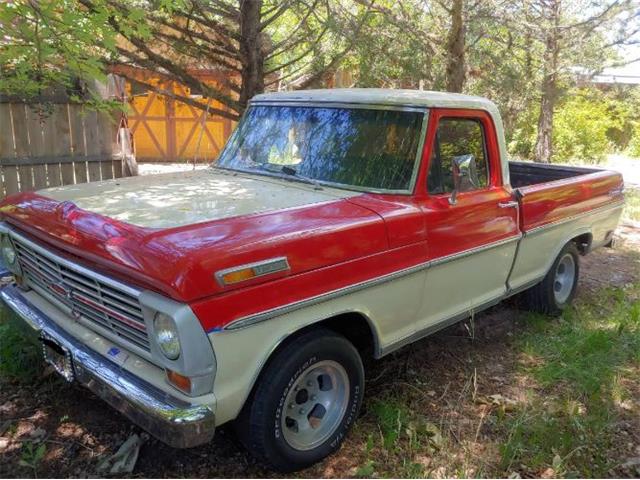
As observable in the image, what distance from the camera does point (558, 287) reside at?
17.8ft

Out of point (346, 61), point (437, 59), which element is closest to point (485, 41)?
point (437, 59)

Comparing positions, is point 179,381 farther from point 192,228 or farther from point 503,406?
point 503,406

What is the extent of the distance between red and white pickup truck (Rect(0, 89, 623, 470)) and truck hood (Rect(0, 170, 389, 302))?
0.04 ft

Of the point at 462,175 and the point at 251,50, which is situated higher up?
the point at 251,50

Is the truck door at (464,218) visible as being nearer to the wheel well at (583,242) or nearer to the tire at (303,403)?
the tire at (303,403)

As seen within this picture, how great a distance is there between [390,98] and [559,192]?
1917 millimetres

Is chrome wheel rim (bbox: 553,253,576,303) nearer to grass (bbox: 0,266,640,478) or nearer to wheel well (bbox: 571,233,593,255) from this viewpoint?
wheel well (bbox: 571,233,593,255)

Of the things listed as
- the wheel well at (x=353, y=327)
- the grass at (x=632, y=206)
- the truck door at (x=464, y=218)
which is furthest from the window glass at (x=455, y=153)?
the grass at (x=632, y=206)

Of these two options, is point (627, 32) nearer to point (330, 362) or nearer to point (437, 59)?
point (437, 59)

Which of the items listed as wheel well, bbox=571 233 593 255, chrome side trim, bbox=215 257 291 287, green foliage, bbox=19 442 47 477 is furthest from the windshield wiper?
wheel well, bbox=571 233 593 255

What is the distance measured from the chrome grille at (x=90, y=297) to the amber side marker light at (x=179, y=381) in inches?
7.6

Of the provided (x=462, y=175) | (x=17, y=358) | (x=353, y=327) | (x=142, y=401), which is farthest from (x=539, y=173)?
(x=17, y=358)

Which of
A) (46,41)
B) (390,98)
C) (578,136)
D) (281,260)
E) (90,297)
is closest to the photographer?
(281,260)

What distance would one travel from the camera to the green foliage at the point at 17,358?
12.4 feet
